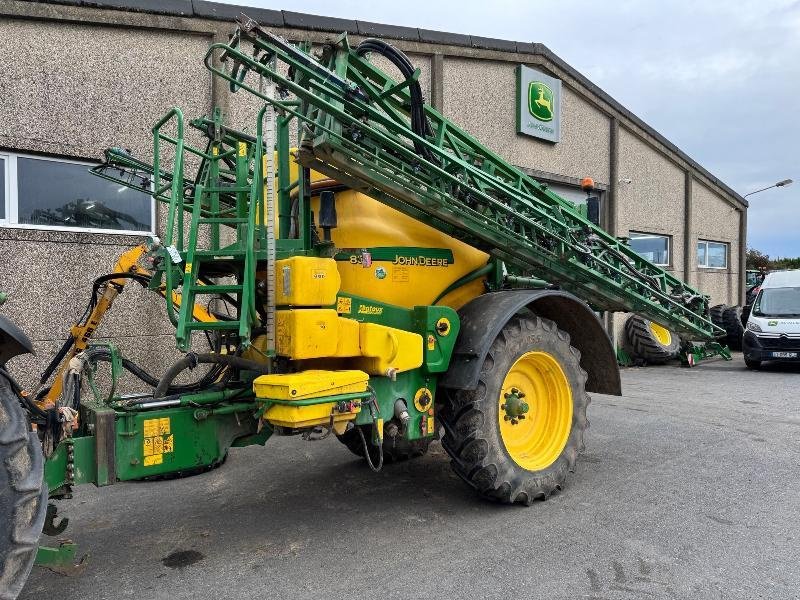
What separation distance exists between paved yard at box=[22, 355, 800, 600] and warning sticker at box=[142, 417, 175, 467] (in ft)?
2.12

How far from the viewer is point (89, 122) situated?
259 inches

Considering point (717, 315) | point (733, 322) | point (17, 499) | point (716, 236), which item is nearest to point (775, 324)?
point (733, 322)

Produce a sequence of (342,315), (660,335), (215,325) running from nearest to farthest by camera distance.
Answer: (215,325) < (342,315) < (660,335)

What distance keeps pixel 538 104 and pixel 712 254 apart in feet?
27.8

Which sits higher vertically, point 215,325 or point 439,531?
point 215,325

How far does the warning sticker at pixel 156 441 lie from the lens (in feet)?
10.4

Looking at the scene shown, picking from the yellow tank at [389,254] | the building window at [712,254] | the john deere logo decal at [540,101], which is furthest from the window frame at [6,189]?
the building window at [712,254]

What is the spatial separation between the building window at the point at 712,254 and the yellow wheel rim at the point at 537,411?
13.2 m

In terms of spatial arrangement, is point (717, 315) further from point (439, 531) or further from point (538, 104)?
point (439, 531)

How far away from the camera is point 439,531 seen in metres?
3.77

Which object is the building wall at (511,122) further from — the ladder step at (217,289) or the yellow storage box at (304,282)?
the ladder step at (217,289)

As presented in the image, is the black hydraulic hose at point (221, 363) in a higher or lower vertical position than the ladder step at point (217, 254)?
lower

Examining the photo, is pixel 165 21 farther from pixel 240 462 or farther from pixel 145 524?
pixel 145 524

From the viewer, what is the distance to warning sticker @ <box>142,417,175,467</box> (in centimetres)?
316
